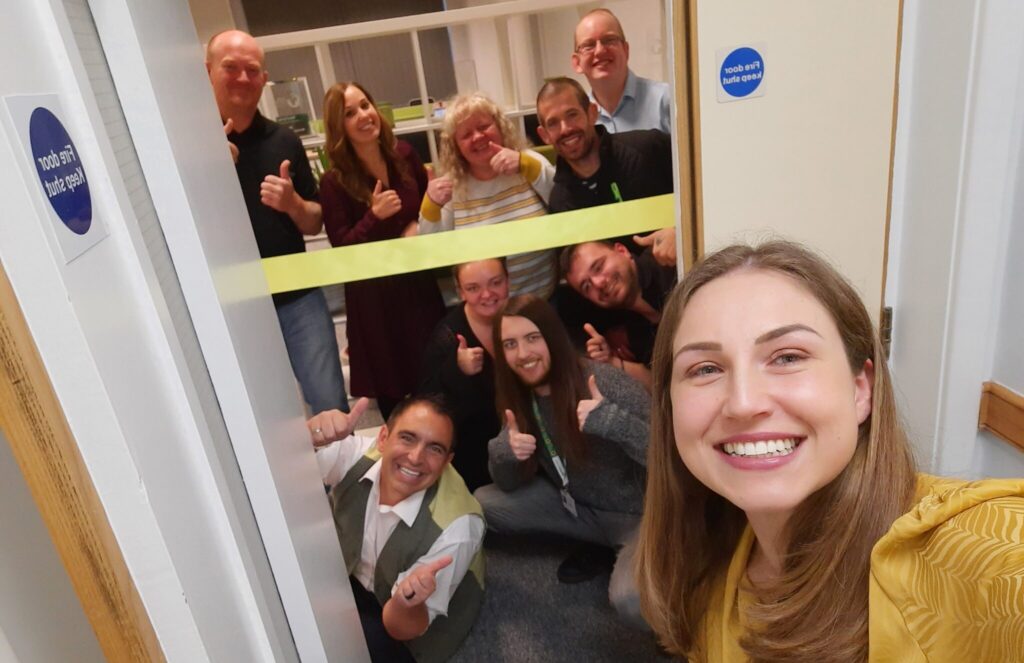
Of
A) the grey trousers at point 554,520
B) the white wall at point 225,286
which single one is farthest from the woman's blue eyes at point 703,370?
the grey trousers at point 554,520

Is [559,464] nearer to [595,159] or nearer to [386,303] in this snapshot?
[386,303]

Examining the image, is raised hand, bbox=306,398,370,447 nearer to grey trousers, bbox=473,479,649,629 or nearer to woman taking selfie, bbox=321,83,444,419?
woman taking selfie, bbox=321,83,444,419

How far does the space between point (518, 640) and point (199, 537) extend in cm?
132

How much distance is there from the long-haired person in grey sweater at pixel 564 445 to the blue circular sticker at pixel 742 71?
0.67 metres

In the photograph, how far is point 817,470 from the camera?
821mm

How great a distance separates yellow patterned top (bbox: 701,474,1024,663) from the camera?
0.62m

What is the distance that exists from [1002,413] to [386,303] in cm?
146

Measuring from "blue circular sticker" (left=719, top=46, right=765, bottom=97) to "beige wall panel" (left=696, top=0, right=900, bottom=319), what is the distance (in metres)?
0.02

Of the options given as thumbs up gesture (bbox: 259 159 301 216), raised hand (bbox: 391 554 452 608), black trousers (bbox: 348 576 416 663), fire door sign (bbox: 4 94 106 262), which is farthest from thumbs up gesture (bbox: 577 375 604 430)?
fire door sign (bbox: 4 94 106 262)

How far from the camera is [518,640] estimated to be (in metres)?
1.82

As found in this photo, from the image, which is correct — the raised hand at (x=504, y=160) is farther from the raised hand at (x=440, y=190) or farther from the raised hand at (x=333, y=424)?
the raised hand at (x=333, y=424)

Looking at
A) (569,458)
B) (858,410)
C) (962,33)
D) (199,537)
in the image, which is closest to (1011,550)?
(858,410)

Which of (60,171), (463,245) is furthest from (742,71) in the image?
(60,171)

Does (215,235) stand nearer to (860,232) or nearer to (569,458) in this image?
(569,458)
